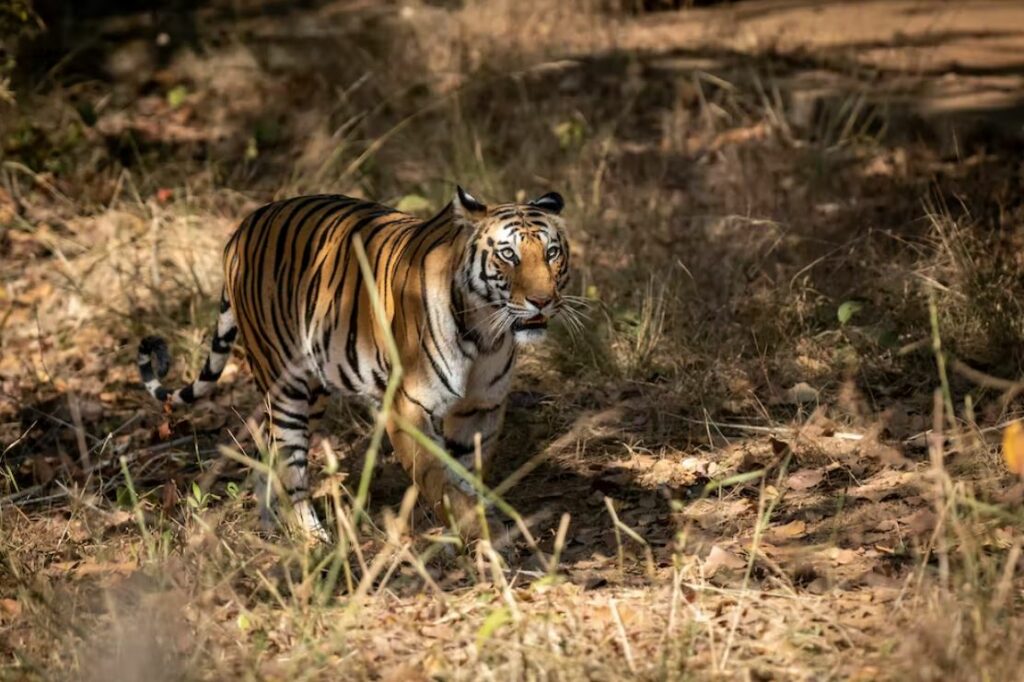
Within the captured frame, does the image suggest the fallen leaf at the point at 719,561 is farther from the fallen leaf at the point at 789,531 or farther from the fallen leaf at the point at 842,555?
the fallen leaf at the point at 789,531

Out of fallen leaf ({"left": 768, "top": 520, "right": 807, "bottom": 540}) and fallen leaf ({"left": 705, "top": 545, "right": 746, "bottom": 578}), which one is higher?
A: fallen leaf ({"left": 705, "top": 545, "right": 746, "bottom": 578})

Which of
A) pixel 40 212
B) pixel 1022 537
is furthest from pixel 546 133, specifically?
pixel 1022 537

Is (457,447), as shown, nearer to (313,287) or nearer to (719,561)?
(313,287)

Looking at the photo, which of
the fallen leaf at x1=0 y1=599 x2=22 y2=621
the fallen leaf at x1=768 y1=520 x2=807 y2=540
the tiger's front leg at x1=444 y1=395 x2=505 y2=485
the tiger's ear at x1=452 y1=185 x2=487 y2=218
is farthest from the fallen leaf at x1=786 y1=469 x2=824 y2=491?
the fallen leaf at x1=0 y1=599 x2=22 y2=621

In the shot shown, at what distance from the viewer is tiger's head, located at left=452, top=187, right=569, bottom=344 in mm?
4543

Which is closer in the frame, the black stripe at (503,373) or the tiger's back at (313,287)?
the black stripe at (503,373)

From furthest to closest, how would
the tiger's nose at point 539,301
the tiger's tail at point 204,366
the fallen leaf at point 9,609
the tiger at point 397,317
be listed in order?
the tiger's tail at point 204,366, the tiger at point 397,317, the tiger's nose at point 539,301, the fallen leaf at point 9,609

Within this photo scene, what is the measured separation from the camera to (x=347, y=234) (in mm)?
5242

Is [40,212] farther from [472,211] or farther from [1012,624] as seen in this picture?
[1012,624]

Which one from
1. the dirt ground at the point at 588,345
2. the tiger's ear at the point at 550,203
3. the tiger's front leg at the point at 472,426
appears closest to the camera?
the dirt ground at the point at 588,345

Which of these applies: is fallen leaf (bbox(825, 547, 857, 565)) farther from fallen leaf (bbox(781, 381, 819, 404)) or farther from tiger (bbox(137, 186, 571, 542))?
fallen leaf (bbox(781, 381, 819, 404))

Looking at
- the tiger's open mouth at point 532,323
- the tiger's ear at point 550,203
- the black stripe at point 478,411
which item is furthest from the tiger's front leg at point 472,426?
the tiger's ear at point 550,203

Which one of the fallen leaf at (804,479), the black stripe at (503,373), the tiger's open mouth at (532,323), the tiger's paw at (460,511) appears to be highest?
the tiger's open mouth at (532,323)

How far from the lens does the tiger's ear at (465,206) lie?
15.5 feet
